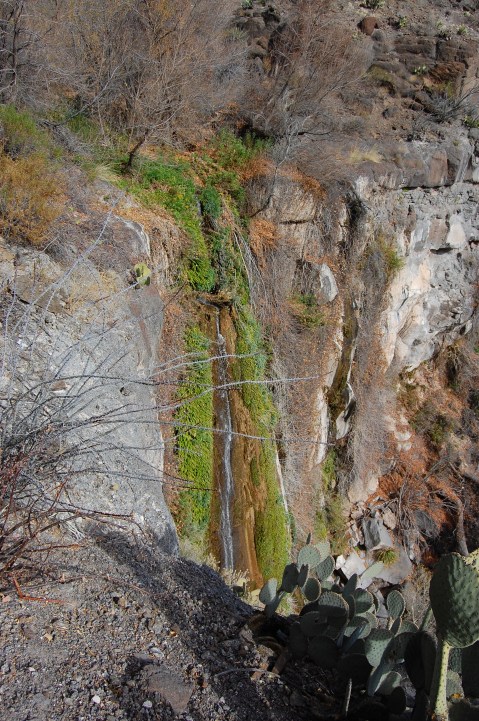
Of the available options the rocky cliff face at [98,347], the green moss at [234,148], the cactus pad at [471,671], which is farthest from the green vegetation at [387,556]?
the cactus pad at [471,671]

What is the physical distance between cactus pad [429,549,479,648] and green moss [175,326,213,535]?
173 inches

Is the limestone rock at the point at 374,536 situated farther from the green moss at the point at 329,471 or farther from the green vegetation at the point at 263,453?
the green vegetation at the point at 263,453

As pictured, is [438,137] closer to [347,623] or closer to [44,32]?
[44,32]

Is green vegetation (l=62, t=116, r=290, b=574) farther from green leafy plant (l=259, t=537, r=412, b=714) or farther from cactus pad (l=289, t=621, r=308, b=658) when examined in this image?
cactus pad (l=289, t=621, r=308, b=658)

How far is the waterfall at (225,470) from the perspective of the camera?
7.27 metres

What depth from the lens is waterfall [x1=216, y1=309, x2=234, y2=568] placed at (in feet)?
23.8

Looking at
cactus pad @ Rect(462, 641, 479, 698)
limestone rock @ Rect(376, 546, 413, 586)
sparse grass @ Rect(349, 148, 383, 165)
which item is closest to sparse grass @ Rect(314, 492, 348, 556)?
limestone rock @ Rect(376, 546, 413, 586)

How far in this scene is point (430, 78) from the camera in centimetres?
1411

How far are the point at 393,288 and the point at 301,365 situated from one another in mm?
3525

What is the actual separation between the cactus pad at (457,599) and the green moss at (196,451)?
4384 mm

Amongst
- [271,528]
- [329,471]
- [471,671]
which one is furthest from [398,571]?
[471,671]

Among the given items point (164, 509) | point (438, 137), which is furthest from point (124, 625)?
point (438, 137)

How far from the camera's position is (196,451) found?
282 inches

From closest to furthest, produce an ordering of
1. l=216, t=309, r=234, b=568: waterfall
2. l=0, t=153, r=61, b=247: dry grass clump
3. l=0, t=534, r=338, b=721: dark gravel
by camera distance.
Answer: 1. l=0, t=534, r=338, b=721: dark gravel
2. l=0, t=153, r=61, b=247: dry grass clump
3. l=216, t=309, r=234, b=568: waterfall
